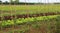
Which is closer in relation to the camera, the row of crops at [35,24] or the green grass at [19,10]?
the row of crops at [35,24]

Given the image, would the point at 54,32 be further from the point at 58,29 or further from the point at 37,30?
the point at 37,30

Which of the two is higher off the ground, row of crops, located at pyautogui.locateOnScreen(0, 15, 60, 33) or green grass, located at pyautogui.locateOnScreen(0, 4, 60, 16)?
row of crops, located at pyautogui.locateOnScreen(0, 15, 60, 33)

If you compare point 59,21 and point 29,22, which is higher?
point 59,21

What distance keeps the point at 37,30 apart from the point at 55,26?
1081mm

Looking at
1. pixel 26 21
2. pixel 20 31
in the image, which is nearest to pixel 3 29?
pixel 20 31

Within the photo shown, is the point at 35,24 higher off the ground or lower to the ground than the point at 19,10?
higher

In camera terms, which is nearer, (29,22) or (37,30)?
(37,30)

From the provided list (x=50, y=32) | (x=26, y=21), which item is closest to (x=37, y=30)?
(x=50, y=32)

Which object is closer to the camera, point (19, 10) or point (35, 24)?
point (35, 24)

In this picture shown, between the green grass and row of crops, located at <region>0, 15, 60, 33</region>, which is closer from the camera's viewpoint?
→ row of crops, located at <region>0, 15, 60, 33</region>

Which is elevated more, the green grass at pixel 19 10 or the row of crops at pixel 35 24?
the row of crops at pixel 35 24

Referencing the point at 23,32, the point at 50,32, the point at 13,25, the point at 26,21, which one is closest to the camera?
the point at 50,32

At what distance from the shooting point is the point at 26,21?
11266 mm

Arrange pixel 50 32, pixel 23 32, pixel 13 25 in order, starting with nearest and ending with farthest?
pixel 50 32, pixel 23 32, pixel 13 25
